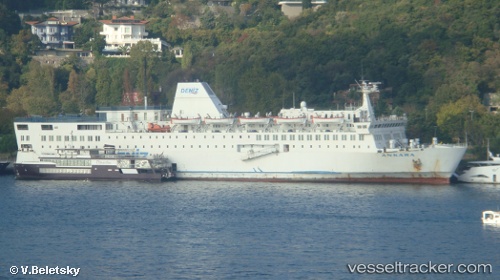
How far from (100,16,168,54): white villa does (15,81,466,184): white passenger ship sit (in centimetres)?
3898

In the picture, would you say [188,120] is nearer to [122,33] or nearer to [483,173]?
[483,173]

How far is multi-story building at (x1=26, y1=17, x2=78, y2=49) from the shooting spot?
119m

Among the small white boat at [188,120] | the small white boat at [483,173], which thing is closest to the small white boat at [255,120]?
the small white boat at [188,120]

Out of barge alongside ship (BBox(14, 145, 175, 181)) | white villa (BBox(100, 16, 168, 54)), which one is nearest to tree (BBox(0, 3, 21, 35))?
white villa (BBox(100, 16, 168, 54))

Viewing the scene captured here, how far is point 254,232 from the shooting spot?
54.8 meters

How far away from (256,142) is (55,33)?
167ft

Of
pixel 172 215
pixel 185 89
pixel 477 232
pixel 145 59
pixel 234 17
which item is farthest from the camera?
pixel 234 17

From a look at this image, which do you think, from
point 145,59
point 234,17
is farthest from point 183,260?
point 234,17

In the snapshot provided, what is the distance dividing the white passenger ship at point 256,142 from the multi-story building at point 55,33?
42.9m

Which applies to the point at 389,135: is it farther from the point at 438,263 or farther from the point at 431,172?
the point at 438,263

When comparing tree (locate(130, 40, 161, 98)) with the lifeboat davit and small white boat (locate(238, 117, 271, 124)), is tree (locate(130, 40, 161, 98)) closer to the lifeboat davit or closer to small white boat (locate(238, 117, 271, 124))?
the lifeboat davit

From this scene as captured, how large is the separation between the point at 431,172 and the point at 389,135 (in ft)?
13.5

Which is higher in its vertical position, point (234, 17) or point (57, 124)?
point (234, 17)

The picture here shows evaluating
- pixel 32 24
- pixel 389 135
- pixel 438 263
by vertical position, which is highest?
pixel 32 24
